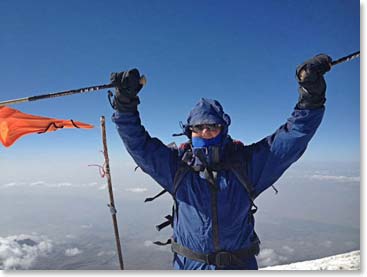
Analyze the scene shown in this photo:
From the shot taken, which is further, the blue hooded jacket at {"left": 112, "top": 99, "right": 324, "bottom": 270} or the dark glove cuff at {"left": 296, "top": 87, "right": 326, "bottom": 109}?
the blue hooded jacket at {"left": 112, "top": 99, "right": 324, "bottom": 270}

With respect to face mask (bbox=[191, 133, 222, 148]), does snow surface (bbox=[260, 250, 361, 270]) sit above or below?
below

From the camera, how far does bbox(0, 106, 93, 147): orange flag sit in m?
2.25

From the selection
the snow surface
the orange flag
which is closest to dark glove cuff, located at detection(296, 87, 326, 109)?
the orange flag

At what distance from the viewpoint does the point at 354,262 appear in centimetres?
272

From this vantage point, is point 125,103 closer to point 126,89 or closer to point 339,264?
point 126,89

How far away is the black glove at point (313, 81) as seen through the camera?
1.16m

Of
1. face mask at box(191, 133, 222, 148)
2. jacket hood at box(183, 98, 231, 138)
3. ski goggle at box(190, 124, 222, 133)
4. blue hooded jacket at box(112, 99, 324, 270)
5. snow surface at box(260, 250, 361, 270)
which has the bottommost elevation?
snow surface at box(260, 250, 361, 270)

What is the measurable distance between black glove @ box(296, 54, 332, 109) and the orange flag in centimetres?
176

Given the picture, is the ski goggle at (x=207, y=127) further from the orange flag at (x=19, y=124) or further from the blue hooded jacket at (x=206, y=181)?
the orange flag at (x=19, y=124)

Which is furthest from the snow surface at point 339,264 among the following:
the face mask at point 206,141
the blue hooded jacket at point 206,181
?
the face mask at point 206,141

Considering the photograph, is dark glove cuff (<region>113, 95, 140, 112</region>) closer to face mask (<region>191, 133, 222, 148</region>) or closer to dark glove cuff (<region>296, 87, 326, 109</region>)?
face mask (<region>191, 133, 222, 148</region>)

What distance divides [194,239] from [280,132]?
23.1 inches

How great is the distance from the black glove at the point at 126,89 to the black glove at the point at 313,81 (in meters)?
0.63

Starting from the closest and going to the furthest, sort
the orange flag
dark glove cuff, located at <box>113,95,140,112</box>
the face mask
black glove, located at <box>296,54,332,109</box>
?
black glove, located at <box>296,54,332,109</box> < dark glove cuff, located at <box>113,95,140,112</box> < the face mask < the orange flag
